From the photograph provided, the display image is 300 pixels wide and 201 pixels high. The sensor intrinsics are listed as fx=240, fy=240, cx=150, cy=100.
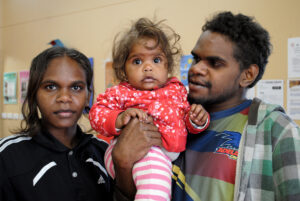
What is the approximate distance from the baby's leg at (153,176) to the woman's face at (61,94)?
50cm

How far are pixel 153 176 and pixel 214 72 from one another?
56 cm

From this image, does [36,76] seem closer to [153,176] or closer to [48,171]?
[48,171]

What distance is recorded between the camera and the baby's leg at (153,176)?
96 centimetres

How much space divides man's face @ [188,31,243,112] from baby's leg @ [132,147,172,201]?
0.35 metres

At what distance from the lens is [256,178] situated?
36.3 inches

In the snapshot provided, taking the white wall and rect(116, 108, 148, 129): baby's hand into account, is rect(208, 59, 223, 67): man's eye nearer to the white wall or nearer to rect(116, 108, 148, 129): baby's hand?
rect(116, 108, 148, 129): baby's hand

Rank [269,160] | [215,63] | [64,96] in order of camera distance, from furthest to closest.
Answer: [64,96] < [215,63] < [269,160]

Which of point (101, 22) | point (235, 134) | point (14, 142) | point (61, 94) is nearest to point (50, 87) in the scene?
point (61, 94)

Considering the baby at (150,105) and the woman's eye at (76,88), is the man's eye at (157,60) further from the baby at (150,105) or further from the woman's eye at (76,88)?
the woman's eye at (76,88)

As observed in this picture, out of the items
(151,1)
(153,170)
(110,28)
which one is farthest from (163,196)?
(110,28)

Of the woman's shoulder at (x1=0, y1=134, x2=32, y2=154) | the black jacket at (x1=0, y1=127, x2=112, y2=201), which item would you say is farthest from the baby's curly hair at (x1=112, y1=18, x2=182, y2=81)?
the woman's shoulder at (x1=0, y1=134, x2=32, y2=154)

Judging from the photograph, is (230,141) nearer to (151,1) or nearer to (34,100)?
(34,100)

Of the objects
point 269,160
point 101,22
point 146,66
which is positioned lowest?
point 269,160

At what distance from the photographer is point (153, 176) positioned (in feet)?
3.23
